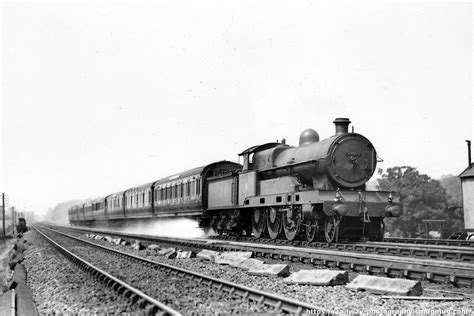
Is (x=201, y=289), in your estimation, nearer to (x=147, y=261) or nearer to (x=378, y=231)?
(x=147, y=261)

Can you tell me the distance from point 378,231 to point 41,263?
10481 mm

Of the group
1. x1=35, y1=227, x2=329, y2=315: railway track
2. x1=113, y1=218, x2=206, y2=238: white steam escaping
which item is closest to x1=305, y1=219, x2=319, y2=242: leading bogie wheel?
x1=35, y1=227, x2=329, y2=315: railway track

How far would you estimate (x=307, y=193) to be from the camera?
598 inches

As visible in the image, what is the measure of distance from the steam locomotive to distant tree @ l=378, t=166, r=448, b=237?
Answer: 684 inches

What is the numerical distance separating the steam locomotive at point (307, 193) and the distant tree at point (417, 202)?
17378 mm

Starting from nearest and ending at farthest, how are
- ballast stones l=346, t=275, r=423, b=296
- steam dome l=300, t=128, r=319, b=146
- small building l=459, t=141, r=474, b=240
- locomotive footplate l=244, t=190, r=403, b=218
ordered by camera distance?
ballast stones l=346, t=275, r=423, b=296 < locomotive footplate l=244, t=190, r=403, b=218 < steam dome l=300, t=128, r=319, b=146 < small building l=459, t=141, r=474, b=240

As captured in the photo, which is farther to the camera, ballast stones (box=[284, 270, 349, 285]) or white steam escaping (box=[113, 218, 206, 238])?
white steam escaping (box=[113, 218, 206, 238])

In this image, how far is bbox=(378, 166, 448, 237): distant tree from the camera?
3500cm

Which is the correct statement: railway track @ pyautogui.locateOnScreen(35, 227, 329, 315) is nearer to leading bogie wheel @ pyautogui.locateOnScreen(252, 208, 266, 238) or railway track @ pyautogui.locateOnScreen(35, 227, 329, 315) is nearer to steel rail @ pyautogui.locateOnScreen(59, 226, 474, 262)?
steel rail @ pyautogui.locateOnScreen(59, 226, 474, 262)

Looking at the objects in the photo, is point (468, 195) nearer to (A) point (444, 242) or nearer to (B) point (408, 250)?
(A) point (444, 242)

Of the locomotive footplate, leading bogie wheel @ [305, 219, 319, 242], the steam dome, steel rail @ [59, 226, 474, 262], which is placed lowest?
steel rail @ [59, 226, 474, 262]

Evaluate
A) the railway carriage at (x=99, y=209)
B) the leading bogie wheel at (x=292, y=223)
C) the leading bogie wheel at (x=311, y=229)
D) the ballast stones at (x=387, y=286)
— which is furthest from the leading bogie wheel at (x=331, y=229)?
the railway carriage at (x=99, y=209)

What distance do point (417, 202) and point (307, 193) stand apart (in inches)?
905

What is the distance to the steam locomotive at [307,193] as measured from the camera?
15.2 metres
